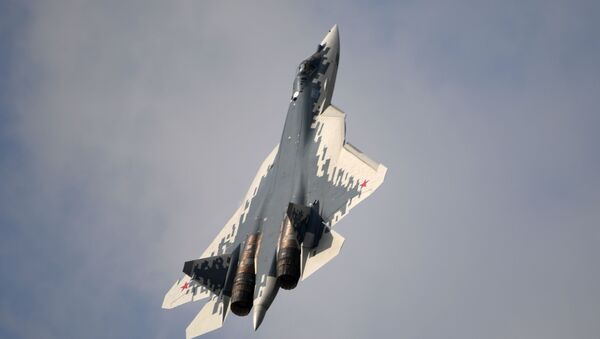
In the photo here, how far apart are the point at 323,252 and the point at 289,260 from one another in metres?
2.01

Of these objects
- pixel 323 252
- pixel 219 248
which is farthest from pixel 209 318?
pixel 323 252

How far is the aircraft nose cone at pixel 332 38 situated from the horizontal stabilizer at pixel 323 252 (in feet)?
77.5

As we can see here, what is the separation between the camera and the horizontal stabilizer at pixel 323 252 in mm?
48906

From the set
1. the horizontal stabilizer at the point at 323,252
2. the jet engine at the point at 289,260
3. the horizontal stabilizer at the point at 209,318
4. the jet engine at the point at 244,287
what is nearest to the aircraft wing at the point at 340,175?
the horizontal stabilizer at the point at 323,252

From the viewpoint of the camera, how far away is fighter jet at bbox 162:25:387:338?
4984 cm

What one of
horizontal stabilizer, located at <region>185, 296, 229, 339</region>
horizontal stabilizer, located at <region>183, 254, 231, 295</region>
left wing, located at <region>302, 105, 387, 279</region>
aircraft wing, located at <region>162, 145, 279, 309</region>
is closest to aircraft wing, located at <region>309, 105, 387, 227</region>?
left wing, located at <region>302, 105, 387, 279</region>

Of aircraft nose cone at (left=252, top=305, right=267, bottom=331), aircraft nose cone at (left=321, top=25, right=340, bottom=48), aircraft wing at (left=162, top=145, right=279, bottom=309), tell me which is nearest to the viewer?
aircraft nose cone at (left=252, top=305, right=267, bottom=331)

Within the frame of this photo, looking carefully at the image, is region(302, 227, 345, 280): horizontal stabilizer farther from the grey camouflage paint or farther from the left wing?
the grey camouflage paint

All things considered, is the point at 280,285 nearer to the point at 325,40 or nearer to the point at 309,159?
the point at 309,159

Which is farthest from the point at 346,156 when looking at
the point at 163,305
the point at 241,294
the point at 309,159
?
the point at 163,305

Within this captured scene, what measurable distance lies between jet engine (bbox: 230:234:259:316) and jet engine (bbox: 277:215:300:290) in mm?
2087

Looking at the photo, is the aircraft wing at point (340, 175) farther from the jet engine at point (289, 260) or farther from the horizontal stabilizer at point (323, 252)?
the jet engine at point (289, 260)

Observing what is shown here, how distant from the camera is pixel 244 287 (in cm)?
5041

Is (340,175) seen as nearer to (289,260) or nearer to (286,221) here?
(286,221)
